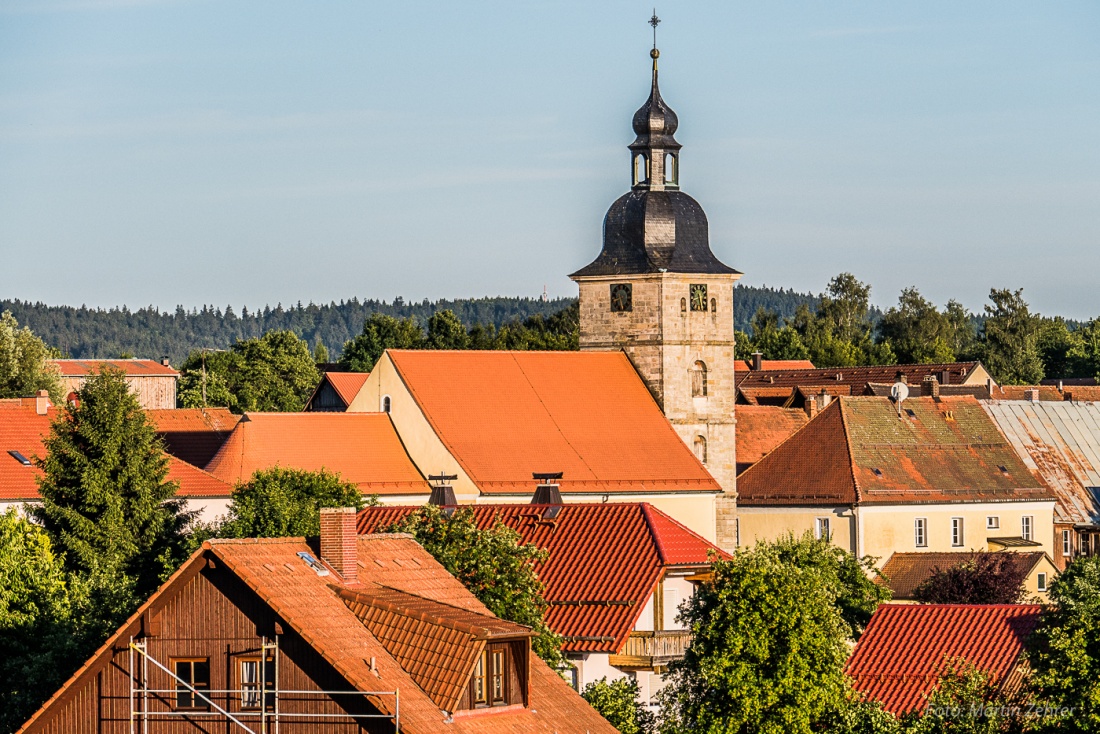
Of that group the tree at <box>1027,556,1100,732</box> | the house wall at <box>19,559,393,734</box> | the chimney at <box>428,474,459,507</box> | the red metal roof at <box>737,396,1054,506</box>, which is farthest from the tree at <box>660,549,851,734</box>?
the red metal roof at <box>737,396,1054,506</box>

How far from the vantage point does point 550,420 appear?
70.7m

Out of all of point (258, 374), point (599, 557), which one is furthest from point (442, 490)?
point (258, 374)

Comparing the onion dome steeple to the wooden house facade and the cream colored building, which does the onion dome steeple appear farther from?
the wooden house facade

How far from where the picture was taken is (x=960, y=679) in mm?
40500

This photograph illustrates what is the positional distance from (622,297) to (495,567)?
95.8 feet

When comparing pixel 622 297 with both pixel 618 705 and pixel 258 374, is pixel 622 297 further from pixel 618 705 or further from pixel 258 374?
pixel 258 374

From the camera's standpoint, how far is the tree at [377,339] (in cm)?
15338

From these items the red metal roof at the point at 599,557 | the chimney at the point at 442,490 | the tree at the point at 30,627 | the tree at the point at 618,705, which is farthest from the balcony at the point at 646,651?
the chimney at the point at 442,490

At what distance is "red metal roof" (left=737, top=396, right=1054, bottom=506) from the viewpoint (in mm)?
77688

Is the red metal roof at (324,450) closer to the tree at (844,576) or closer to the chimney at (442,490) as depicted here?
the chimney at (442,490)

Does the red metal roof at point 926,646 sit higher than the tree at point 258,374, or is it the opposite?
the tree at point 258,374

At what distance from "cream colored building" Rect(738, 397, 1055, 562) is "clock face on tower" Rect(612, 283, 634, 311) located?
8.94 m

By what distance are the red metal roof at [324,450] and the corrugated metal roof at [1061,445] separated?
2668 centimetres

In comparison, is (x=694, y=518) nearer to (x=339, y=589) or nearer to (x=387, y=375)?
(x=387, y=375)
